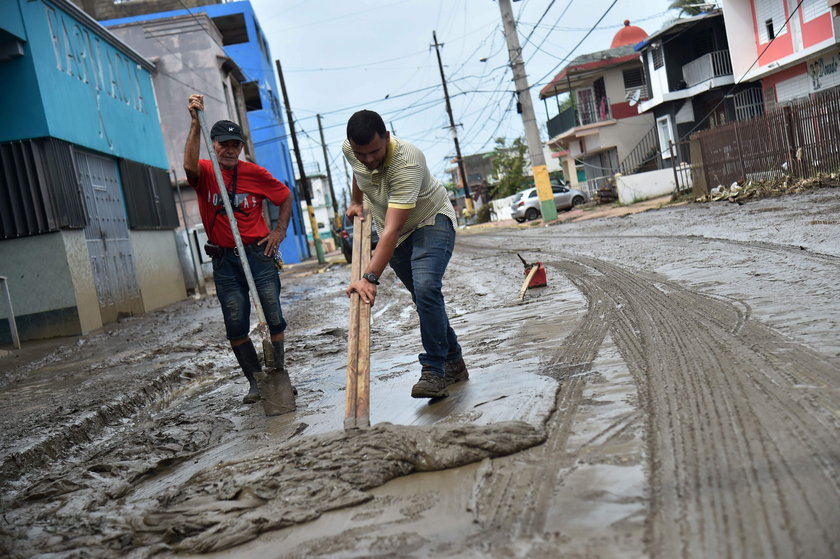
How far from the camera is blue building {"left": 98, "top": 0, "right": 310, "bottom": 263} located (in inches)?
1603

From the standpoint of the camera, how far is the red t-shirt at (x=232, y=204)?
538 centimetres

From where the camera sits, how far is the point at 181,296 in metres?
18.2

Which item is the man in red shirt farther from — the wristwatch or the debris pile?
the debris pile

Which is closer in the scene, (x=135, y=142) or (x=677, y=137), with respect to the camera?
(x=135, y=142)

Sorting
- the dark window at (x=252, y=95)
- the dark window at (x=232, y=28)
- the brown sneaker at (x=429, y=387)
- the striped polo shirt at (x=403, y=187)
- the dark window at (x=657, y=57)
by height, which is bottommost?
the brown sneaker at (x=429, y=387)

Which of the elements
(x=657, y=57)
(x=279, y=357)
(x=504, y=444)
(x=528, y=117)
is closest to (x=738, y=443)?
(x=504, y=444)

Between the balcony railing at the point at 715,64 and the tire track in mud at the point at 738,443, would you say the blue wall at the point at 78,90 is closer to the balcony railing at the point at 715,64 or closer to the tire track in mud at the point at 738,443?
the tire track in mud at the point at 738,443

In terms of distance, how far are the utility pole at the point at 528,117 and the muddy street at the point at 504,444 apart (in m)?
20.6

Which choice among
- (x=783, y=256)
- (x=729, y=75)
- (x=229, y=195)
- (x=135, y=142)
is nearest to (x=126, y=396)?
(x=229, y=195)

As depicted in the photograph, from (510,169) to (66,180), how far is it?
44.2 meters

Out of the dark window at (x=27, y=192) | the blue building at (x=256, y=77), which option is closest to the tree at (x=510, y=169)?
the blue building at (x=256, y=77)

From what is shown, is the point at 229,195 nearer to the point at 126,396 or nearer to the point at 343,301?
the point at 126,396

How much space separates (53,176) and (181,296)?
6.46 m

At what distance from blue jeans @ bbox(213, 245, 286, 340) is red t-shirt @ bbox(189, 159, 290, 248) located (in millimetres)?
95
